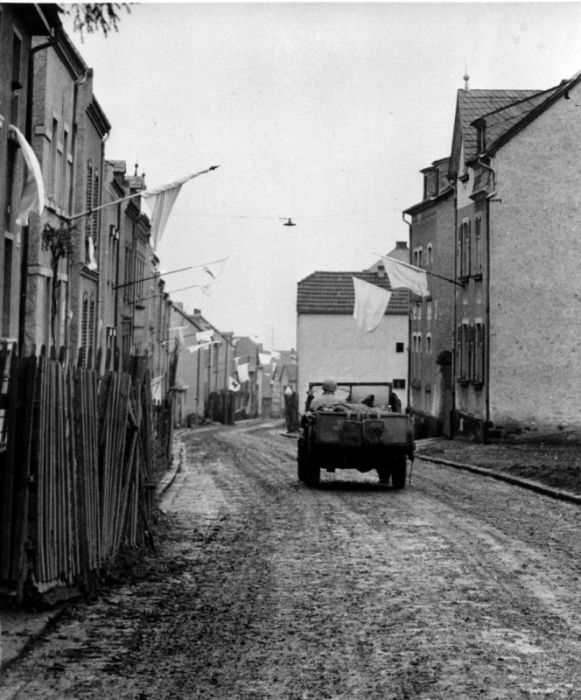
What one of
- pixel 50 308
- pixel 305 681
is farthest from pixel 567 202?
pixel 305 681

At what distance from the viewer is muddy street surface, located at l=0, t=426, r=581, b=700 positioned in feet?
22.8

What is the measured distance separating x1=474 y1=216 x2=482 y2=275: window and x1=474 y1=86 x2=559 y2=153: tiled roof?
2587 mm

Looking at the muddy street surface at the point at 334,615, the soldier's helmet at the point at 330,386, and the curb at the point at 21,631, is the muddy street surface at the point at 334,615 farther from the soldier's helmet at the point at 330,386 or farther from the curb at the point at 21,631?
the soldier's helmet at the point at 330,386

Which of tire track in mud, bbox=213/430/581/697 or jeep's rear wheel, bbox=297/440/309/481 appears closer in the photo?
tire track in mud, bbox=213/430/581/697

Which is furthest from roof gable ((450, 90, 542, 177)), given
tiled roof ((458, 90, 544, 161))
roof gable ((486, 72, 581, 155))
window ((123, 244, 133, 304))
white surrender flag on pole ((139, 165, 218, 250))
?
white surrender flag on pole ((139, 165, 218, 250))

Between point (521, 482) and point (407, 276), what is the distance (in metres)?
12.2

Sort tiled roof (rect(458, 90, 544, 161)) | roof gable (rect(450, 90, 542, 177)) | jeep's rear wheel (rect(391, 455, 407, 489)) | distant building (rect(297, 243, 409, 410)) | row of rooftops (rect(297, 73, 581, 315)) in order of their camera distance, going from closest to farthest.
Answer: jeep's rear wheel (rect(391, 455, 407, 489)) → row of rooftops (rect(297, 73, 581, 315)) → tiled roof (rect(458, 90, 544, 161)) → roof gable (rect(450, 90, 542, 177)) → distant building (rect(297, 243, 409, 410))

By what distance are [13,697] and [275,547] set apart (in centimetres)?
672

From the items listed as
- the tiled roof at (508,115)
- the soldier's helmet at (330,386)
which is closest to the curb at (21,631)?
the soldier's helmet at (330,386)

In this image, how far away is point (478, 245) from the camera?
38250 millimetres

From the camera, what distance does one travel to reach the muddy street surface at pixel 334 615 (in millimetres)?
6961

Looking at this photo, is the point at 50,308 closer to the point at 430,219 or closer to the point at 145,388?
the point at 145,388

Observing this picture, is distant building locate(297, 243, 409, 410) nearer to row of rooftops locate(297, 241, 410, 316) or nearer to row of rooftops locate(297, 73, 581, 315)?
row of rooftops locate(297, 241, 410, 316)

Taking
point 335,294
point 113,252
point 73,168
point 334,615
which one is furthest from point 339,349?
point 334,615
